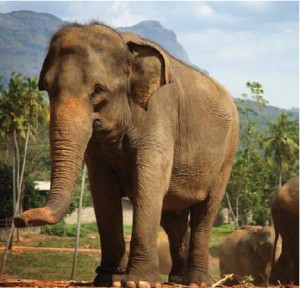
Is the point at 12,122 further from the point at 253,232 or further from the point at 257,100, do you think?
the point at 253,232

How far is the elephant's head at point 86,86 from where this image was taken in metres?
5.66

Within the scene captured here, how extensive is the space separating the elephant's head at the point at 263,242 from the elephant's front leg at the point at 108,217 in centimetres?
1250

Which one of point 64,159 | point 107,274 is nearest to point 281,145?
point 107,274

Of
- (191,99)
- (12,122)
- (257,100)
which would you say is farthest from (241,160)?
(191,99)

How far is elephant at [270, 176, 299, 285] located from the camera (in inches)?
538

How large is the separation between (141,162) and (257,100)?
127ft

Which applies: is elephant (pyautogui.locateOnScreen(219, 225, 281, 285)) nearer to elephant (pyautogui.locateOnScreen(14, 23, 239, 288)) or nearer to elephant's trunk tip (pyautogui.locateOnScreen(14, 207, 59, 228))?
elephant (pyautogui.locateOnScreen(14, 23, 239, 288))

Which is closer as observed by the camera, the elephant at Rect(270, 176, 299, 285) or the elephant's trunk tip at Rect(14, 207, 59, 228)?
the elephant's trunk tip at Rect(14, 207, 59, 228)

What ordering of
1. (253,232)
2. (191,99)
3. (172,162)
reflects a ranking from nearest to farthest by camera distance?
(172,162) → (191,99) → (253,232)

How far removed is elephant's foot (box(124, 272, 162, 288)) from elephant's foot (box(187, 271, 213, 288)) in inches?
55.9

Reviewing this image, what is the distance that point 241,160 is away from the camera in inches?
1802

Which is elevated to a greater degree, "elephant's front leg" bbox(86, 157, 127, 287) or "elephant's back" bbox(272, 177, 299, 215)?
"elephant's back" bbox(272, 177, 299, 215)

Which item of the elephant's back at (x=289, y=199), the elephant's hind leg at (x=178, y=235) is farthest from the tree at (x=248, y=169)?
the elephant's hind leg at (x=178, y=235)

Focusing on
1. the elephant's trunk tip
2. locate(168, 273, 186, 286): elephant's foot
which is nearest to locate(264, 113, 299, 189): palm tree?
locate(168, 273, 186, 286): elephant's foot
